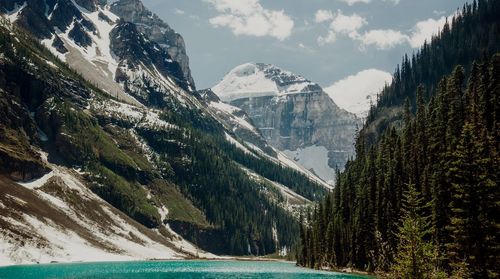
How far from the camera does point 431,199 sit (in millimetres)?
94625

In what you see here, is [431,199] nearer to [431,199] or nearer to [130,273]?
[431,199]

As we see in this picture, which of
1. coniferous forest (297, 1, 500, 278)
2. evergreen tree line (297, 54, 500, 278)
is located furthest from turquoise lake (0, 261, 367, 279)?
coniferous forest (297, 1, 500, 278)

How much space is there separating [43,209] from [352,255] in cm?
10328

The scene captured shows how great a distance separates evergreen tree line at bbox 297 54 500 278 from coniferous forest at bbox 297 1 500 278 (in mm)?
105

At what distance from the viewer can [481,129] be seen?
222 ft

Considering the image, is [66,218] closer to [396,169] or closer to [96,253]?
[96,253]

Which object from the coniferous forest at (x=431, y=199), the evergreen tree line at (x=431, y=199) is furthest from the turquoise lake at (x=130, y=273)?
the coniferous forest at (x=431, y=199)

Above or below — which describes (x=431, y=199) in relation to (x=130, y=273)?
above

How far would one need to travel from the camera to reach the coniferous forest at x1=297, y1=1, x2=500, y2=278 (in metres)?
34.6

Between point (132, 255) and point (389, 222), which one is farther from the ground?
point (389, 222)

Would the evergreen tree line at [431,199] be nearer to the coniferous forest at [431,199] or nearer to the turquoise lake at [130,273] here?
the coniferous forest at [431,199]

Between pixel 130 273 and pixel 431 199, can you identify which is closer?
pixel 431 199

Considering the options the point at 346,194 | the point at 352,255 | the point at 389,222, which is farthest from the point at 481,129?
the point at 346,194

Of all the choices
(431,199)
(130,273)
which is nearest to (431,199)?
(431,199)
